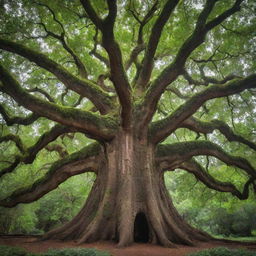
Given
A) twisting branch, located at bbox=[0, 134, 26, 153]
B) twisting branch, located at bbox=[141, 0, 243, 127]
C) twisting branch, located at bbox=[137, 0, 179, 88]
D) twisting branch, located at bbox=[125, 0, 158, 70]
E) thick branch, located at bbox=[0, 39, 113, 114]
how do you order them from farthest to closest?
1. twisting branch, located at bbox=[0, 134, 26, 153]
2. twisting branch, located at bbox=[125, 0, 158, 70]
3. thick branch, located at bbox=[0, 39, 113, 114]
4. twisting branch, located at bbox=[141, 0, 243, 127]
5. twisting branch, located at bbox=[137, 0, 179, 88]

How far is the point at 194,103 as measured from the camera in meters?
8.20

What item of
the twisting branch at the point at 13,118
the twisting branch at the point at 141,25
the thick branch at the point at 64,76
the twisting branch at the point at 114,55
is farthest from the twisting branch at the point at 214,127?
the twisting branch at the point at 13,118

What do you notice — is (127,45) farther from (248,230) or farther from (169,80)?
(248,230)

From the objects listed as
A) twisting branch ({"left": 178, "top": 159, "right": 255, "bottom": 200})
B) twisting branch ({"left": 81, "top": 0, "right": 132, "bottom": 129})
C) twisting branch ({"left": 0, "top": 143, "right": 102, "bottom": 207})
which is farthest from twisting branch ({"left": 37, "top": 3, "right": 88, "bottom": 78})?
twisting branch ({"left": 178, "top": 159, "right": 255, "bottom": 200})

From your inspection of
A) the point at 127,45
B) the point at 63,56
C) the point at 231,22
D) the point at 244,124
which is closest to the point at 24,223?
the point at 63,56

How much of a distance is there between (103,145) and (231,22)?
6.84 meters

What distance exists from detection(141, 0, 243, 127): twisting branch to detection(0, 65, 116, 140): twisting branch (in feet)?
4.74

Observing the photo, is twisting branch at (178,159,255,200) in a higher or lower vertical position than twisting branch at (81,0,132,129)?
lower

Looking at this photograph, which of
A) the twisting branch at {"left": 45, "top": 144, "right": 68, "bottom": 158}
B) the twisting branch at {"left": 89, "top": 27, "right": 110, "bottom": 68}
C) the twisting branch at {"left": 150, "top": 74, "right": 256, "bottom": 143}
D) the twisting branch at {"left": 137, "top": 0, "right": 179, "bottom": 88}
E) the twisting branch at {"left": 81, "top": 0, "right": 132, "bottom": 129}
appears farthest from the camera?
the twisting branch at {"left": 45, "top": 144, "right": 68, "bottom": 158}

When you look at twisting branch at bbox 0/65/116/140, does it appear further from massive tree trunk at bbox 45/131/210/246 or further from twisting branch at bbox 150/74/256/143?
twisting branch at bbox 150/74/256/143

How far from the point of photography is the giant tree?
6.95 metres

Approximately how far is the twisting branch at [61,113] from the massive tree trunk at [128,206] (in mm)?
598

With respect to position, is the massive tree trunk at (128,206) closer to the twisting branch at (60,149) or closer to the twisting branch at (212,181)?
the twisting branch at (212,181)

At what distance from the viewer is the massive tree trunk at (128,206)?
676 centimetres
